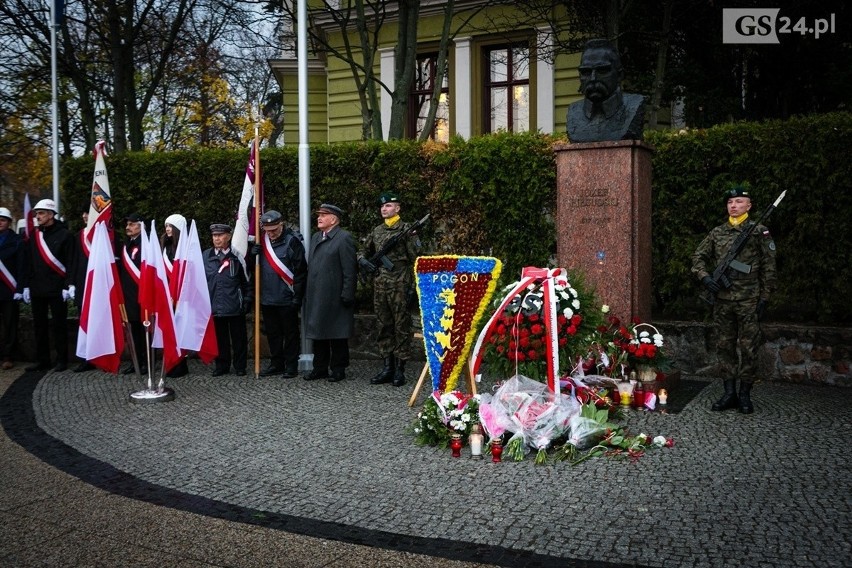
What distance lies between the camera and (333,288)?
34.1 feet

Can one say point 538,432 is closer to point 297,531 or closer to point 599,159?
point 297,531

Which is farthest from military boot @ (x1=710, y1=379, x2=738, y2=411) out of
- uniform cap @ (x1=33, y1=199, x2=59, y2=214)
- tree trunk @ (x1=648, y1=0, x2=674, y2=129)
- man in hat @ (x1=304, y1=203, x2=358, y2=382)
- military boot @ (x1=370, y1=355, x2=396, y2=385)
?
uniform cap @ (x1=33, y1=199, x2=59, y2=214)

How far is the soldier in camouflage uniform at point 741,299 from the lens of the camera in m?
8.23

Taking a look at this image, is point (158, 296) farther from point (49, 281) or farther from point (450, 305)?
point (450, 305)

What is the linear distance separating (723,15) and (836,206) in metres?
6.84

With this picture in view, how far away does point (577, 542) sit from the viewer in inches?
191

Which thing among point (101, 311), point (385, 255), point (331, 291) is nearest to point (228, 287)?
point (331, 291)

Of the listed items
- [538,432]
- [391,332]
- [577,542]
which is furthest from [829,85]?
[577,542]

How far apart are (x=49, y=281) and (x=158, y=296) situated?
3.15 m

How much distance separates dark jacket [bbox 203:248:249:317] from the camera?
1091 cm

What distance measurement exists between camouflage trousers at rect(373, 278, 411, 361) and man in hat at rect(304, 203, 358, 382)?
353mm

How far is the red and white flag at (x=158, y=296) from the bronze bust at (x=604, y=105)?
465cm

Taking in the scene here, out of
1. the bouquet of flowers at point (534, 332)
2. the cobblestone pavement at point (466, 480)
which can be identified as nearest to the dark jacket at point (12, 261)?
the cobblestone pavement at point (466, 480)
